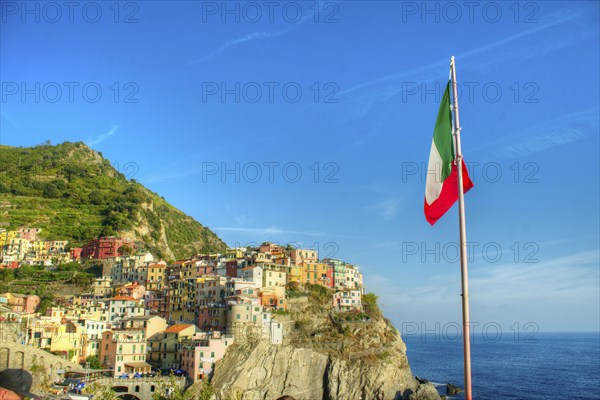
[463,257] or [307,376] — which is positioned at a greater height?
[463,257]

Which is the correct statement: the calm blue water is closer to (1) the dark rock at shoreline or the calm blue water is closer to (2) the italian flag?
(1) the dark rock at shoreline

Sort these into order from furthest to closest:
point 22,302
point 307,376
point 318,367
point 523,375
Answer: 1. point 523,375
2. point 22,302
3. point 318,367
4. point 307,376

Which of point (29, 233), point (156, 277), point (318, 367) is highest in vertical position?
point (29, 233)


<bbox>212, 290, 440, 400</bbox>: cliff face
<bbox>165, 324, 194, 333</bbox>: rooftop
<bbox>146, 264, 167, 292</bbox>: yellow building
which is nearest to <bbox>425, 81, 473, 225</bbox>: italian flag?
<bbox>212, 290, 440, 400</bbox>: cliff face

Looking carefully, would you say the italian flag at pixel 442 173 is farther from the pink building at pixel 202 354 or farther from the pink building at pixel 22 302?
the pink building at pixel 22 302

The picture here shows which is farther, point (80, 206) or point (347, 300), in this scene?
point (80, 206)

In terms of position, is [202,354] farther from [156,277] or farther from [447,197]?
[447,197]

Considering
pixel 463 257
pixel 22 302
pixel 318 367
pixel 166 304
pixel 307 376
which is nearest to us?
pixel 463 257

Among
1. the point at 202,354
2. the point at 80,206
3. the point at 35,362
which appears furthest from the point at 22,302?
the point at 80,206
